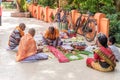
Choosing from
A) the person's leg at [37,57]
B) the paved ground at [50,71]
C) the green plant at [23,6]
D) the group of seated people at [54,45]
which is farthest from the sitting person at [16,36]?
the green plant at [23,6]

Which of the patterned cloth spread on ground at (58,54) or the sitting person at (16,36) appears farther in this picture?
the sitting person at (16,36)

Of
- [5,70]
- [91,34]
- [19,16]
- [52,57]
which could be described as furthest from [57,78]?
Result: [19,16]

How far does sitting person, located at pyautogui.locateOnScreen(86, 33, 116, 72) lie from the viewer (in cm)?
639

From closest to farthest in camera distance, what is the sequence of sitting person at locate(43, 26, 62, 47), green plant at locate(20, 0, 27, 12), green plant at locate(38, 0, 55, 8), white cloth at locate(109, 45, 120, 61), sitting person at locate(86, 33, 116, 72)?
1. sitting person at locate(86, 33, 116, 72)
2. white cloth at locate(109, 45, 120, 61)
3. sitting person at locate(43, 26, 62, 47)
4. green plant at locate(38, 0, 55, 8)
5. green plant at locate(20, 0, 27, 12)

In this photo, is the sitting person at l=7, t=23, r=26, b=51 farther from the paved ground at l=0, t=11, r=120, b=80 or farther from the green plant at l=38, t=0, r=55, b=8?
the green plant at l=38, t=0, r=55, b=8

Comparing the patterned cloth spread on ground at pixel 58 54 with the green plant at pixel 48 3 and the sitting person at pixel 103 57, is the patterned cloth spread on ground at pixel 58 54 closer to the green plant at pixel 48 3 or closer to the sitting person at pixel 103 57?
the sitting person at pixel 103 57

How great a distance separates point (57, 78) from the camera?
6.12m

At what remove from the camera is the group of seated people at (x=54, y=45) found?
21.1ft

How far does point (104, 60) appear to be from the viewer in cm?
642

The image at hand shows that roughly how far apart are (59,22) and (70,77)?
739 centimetres

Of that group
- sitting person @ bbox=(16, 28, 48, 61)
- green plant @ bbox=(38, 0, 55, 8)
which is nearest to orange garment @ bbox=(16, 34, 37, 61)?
sitting person @ bbox=(16, 28, 48, 61)

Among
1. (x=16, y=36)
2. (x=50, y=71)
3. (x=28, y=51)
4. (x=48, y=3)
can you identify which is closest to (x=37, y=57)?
(x=28, y=51)

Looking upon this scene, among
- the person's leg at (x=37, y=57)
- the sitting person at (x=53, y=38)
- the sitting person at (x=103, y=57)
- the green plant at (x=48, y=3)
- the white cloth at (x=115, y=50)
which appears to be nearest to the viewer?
the sitting person at (x=103, y=57)

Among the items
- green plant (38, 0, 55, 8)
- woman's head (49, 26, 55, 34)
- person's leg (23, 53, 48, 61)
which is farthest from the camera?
green plant (38, 0, 55, 8)
